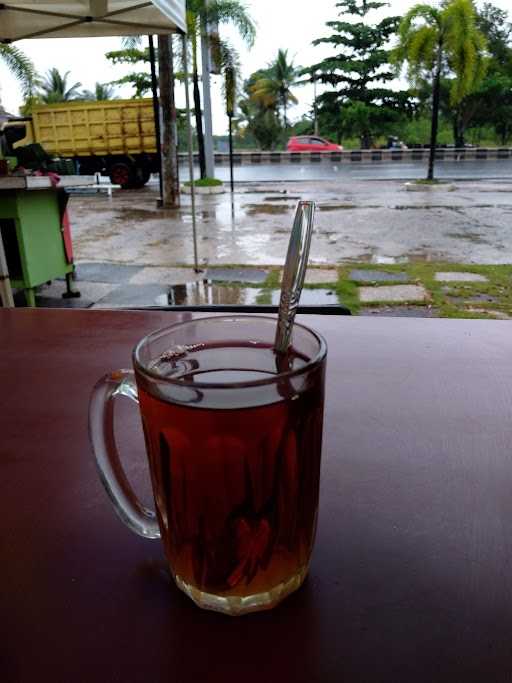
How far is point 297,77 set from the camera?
34.0 metres

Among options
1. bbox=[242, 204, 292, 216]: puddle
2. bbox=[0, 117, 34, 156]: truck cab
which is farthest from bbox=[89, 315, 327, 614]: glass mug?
bbox=[242, 204, 292, 216]: puddle

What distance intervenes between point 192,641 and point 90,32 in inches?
179

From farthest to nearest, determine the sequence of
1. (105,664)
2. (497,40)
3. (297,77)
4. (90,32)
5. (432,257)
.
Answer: (297,77) < (497,40) < (432,257) < (90,32) < (105,664)

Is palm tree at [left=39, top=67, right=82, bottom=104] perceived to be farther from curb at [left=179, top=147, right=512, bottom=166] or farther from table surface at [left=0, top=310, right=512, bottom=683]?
table surface at [left=0, top=310, right=512, bottom=683]

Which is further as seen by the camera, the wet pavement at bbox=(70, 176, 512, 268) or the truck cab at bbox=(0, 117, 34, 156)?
the wet pavement at bbox=(70, 176, 512, 268)

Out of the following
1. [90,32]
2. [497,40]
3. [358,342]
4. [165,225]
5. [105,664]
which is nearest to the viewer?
[105,664]

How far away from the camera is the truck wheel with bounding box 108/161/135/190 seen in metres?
13.6

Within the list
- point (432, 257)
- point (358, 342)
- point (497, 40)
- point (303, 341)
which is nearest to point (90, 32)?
point (432, 257)

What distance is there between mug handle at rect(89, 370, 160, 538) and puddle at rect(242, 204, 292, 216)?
788cm

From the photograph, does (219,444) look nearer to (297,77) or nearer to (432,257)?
(432,257)

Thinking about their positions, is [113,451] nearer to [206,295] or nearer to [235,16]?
[206,295]

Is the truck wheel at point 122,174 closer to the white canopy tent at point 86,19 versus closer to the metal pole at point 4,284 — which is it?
the white canopy tent at point 86,19

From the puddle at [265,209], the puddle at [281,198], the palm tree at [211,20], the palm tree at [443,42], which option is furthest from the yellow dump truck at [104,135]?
the palm tree at [443,42]

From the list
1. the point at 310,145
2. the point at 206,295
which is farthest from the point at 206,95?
the point at 310,145
